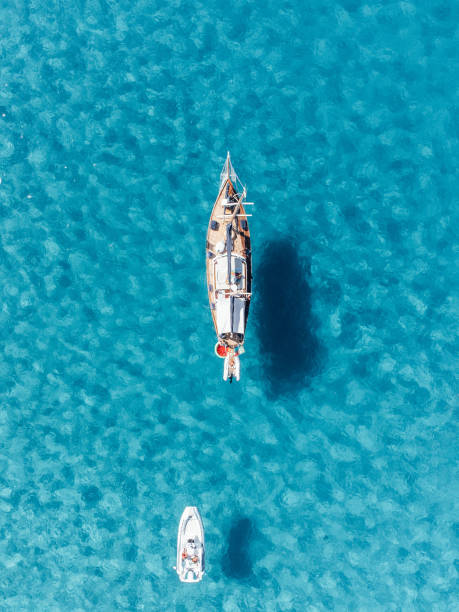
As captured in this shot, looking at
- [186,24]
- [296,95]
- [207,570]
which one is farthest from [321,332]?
[186,24]

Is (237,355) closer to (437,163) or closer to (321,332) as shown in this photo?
(321,332)

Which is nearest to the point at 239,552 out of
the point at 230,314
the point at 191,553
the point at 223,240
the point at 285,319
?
the point at 191,553

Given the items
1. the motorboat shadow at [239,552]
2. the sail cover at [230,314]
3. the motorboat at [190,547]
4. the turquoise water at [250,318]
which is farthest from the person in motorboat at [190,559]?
the sail cover at [230,314]

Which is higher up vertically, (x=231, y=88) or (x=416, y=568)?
(x=231, y=88)

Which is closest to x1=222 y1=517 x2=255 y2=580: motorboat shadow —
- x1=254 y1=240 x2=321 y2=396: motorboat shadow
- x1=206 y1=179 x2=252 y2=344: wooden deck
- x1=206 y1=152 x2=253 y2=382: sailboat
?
x1=254 y1=240 x2=321 y2=396: motorboat shadow

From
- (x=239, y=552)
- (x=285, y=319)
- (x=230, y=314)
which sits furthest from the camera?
(x=239, y=552)

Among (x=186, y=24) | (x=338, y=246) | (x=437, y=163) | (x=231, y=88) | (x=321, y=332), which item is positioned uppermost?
→ (x=186, y=24)

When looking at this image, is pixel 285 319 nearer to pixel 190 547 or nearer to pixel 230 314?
pixel 230 314
